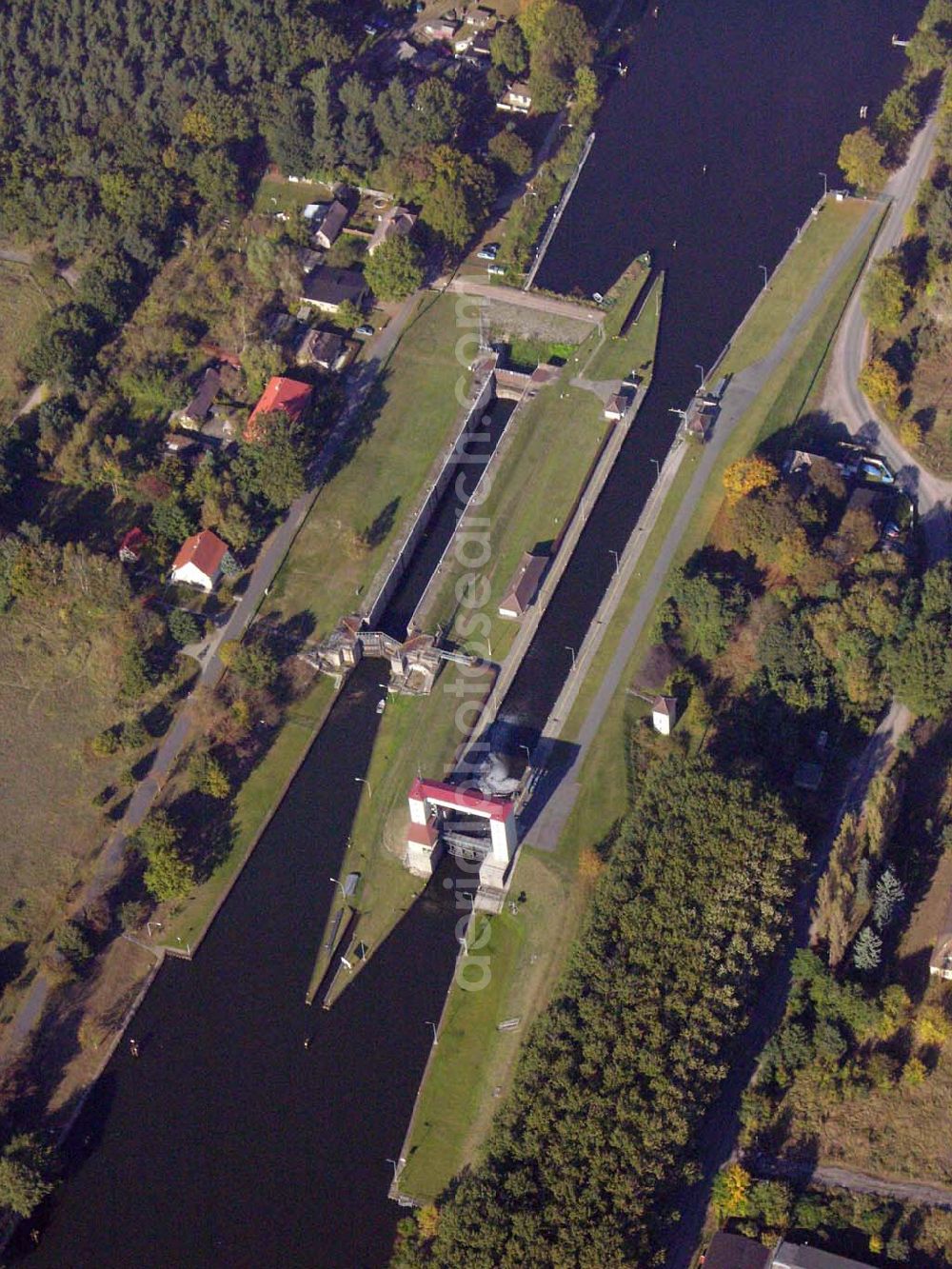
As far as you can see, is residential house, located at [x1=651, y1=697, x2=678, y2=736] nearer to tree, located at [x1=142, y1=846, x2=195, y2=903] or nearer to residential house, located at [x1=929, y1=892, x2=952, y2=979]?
residential house, located at [x1=929, y1=892, x2=952, y2=979]

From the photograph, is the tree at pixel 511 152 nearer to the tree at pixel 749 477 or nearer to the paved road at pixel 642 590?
the paved road at pixel 642 590

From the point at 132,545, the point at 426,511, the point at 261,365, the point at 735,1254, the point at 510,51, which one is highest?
the point at 510,51

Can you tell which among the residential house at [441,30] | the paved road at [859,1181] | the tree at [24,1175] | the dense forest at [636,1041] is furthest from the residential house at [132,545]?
the residential house at [441,30]

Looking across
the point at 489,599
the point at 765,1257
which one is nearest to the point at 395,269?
the point at 489,599

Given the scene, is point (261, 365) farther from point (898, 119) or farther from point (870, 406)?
point (898, 119)

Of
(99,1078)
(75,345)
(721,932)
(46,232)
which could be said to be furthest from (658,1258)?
(46,232)

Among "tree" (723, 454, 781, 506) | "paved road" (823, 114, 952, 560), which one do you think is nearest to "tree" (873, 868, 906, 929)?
"paved road" (823, 114, 952, 560)

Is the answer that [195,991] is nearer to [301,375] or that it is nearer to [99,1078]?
[99,1078]
